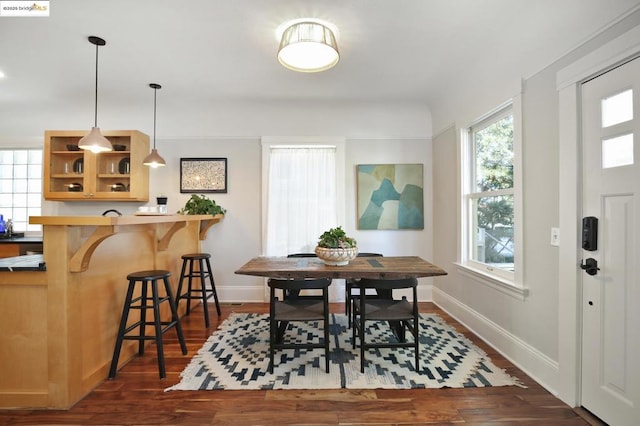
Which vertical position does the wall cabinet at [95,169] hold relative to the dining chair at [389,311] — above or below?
above

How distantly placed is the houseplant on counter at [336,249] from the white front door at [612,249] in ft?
5.11

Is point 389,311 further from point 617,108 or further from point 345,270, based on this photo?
point 617,108

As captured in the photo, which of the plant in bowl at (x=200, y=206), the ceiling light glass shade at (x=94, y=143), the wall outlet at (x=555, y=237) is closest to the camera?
the wall outlet at (x=555, y=237)

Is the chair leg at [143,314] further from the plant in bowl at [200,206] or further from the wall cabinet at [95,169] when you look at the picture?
the wall cabinet at [95,169]

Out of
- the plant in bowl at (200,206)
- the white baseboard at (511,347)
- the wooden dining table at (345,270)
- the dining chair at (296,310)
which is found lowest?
the white baseboard at (511,347)

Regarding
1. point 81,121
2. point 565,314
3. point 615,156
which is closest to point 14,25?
point 81,121

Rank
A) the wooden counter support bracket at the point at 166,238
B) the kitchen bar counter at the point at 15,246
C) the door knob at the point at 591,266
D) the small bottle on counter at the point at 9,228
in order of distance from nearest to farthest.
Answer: the door knob at the point at 591,266 < the wooden counter support bracket at the point at 166,238 < the kitchen bar counter at the point at 15,246 < the small bottle on counter at the point at 9,228

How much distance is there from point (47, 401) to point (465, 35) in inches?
159

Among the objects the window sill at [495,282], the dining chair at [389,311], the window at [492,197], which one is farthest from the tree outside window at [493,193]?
the dining chair at [389,311]

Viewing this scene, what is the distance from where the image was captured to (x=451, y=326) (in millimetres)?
3221

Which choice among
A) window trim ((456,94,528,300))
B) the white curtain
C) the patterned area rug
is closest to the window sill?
window trim ((456,94,528,300))

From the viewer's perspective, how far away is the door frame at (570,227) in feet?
6.13

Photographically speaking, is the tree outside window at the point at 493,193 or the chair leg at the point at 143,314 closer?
the chair leg at the point at 143,314

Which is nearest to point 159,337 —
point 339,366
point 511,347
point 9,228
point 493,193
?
point 339,366
